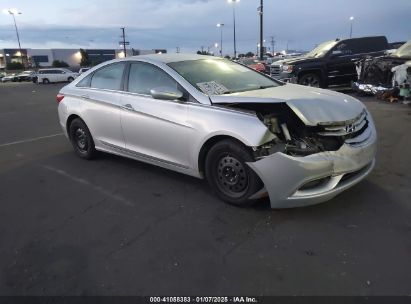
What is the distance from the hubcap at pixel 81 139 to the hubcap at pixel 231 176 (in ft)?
9.21

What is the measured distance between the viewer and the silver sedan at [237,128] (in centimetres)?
362

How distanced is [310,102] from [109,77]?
2943 mm

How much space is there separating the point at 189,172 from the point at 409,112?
7.10m

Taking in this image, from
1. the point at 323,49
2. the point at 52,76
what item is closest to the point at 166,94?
the point at 323,49

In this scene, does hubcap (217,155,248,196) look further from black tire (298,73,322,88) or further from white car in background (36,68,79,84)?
white car in background (36,68,79,84)

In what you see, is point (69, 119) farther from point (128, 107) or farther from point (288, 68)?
point (288, 68)

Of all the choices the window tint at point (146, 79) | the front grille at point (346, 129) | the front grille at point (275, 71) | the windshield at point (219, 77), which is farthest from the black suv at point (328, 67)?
the front grille at point (346, 129)

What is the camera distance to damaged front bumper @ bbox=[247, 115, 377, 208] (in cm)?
351

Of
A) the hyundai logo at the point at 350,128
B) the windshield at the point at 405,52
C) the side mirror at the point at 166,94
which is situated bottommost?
the hyundai logo at the point at 350,128

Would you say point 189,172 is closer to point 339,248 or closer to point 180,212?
point 180,212

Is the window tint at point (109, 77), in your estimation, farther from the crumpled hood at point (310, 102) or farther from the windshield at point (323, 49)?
the windshield at point (323, 49)

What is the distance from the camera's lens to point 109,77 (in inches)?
215

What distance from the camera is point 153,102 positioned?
461 centimetres

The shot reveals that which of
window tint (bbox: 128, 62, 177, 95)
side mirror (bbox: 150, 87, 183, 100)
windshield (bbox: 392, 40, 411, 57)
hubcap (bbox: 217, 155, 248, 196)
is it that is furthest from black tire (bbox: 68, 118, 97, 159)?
windshield (bbox: 392, 40, 411, 57)
